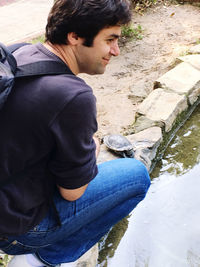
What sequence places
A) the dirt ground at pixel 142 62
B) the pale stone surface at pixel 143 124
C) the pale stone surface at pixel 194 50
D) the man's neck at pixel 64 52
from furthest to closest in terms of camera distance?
the pale stone surface at pixel 194 50 → the dirt ground at pixel 142 62 → the pale stone surface at pixel 143 124 → the man's neck at pixel 64 52

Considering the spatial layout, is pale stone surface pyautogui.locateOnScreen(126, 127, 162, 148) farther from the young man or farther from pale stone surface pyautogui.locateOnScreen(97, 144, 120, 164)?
the young man

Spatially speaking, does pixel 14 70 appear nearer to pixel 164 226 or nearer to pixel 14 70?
pixel 14 70

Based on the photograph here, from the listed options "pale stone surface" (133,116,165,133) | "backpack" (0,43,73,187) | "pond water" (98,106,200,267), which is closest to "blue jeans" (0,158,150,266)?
"backpack" (0,43,73,187)

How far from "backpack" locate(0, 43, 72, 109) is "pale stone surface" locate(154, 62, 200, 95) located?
2.40 metres

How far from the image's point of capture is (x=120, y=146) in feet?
8.38

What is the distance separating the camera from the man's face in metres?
1.35

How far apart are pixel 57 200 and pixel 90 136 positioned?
0.37 meters

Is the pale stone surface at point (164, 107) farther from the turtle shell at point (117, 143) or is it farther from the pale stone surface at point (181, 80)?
the turtle shell at point (117, 143)

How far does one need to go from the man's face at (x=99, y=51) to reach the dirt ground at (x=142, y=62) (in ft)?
5.71

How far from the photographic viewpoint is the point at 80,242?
5.59 feet

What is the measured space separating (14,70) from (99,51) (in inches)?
15.4

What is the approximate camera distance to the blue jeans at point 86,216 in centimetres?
147

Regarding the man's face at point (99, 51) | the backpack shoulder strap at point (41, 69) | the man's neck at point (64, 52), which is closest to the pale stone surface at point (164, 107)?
the man's face at point (99, 51)

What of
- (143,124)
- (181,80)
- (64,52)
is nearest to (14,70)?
(64,52)
